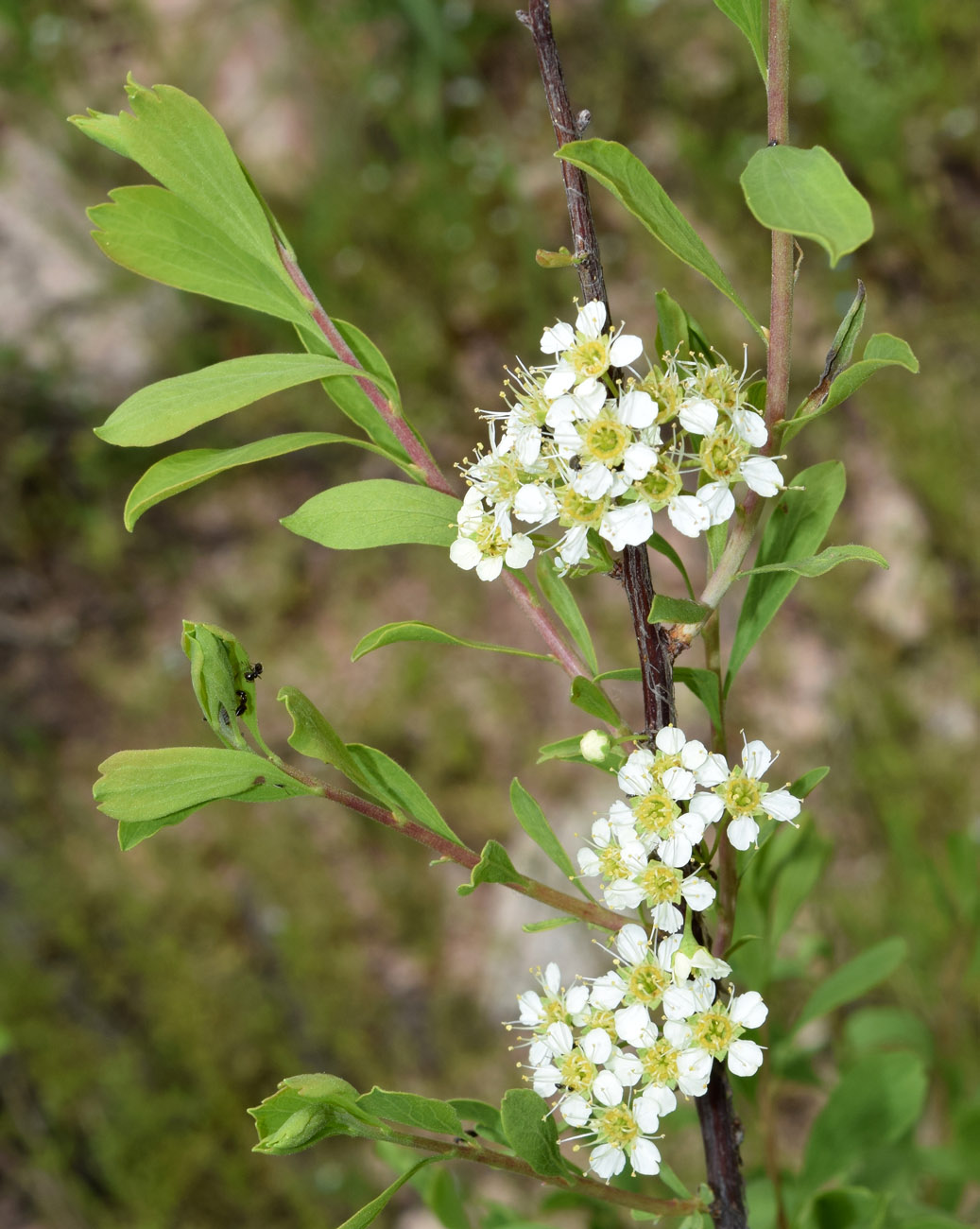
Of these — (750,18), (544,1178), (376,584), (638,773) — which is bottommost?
(544,1178)

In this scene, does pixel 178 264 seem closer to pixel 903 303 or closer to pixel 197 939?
pixel 197 939

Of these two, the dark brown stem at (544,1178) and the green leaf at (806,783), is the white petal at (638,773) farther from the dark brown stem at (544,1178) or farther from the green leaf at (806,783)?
the dark brown stem at (544,1178)

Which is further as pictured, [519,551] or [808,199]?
[519,551]

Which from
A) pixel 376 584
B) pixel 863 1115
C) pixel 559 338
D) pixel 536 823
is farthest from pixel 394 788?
pixel 376 584

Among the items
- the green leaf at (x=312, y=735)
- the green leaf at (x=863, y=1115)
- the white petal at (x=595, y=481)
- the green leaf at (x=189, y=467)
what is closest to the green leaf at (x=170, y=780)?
the green leaf at (x=312, y=735)

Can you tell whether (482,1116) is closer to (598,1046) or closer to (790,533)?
(598,1046)

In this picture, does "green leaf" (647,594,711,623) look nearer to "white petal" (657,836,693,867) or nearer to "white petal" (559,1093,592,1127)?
"white petal" (657,836,693,867)

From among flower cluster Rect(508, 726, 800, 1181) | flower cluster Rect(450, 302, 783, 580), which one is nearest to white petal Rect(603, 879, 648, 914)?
flower cluster Rect(508, 726, 800, 1181)
